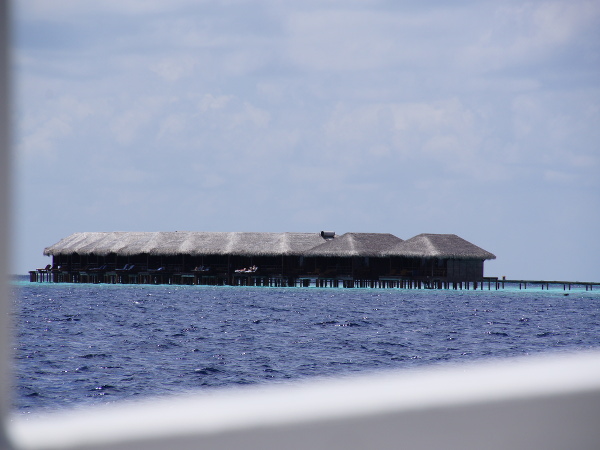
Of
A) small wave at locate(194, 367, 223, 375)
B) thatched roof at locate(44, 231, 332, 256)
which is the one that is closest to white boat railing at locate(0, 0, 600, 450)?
small wave at locate(194, 367, 223, 375)

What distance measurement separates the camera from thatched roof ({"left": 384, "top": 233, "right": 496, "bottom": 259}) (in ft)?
147

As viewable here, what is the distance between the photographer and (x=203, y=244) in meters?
47.1

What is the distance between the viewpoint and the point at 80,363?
17.5 m

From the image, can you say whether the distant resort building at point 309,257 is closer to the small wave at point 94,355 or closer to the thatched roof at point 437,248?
the thatched roof at point 437,248

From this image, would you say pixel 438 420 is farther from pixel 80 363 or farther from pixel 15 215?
pixel 80 363


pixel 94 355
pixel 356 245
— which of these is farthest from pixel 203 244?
pixel 94 355

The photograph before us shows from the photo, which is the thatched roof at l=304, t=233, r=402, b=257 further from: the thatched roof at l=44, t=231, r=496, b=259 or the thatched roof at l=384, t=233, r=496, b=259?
the thatched roof at l=384, t=233, r=496, b=259

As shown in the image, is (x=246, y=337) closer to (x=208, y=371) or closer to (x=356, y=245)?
(x=208, y=371)

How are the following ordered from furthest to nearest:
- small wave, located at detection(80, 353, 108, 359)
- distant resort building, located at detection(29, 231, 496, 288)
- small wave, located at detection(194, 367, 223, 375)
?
distant resort building, located at detection(29, 231, 496, 288) < small wave, located at detection(80, 353, 108, 359) < small wave, located at detection(194, 367, 223, 375)

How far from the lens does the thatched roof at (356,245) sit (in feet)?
148

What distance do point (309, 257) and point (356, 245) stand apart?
2703mm

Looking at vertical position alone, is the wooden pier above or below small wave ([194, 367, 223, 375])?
above

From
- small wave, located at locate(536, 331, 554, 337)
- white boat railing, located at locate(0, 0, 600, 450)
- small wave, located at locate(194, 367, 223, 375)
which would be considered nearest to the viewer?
white boat railing, located at locate(0, 0, 600, 450)

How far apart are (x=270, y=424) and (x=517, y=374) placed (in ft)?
1.74
